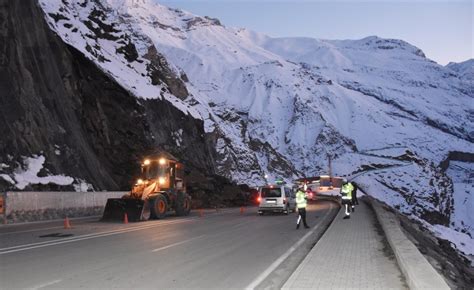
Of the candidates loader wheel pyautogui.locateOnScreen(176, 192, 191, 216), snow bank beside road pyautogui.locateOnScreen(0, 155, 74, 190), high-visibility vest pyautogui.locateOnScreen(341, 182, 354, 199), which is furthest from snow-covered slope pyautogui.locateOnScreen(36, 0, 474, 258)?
high-visibility vest pyautogui.locateOnScreen(341, 182, 354, 199)

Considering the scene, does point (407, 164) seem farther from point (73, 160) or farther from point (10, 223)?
point (10, 223)

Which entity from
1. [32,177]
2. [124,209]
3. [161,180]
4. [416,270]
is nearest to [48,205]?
[124,209]

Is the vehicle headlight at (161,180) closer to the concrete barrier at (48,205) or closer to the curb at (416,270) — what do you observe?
the concrete barrier at (48,205)

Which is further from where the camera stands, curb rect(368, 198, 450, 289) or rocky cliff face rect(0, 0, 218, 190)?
rocky cliff face rect(0, 0, 218, 190)

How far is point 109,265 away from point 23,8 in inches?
1369

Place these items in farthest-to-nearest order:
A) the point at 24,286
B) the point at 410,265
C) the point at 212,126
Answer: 1. the point at 212,126
2. the point at 410,265
3. the point at 24,286

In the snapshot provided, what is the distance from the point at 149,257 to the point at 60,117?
94.4ft

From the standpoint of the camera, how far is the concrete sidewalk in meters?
8.96

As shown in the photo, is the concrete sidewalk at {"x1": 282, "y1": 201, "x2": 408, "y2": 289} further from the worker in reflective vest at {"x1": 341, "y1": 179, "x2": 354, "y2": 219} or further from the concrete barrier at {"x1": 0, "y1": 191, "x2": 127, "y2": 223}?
the concrete barrier at {"x1": 0, "y1": 191, "x2": 127, "y2": 223}

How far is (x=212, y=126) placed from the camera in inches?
4058

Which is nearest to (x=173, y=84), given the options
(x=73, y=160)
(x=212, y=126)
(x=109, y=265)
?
(x=212, y=126)

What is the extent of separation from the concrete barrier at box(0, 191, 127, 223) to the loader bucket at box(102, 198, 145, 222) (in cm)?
298

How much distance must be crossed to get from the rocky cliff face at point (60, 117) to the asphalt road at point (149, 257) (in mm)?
13399

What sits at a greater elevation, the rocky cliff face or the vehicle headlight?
the rocky cliff face
